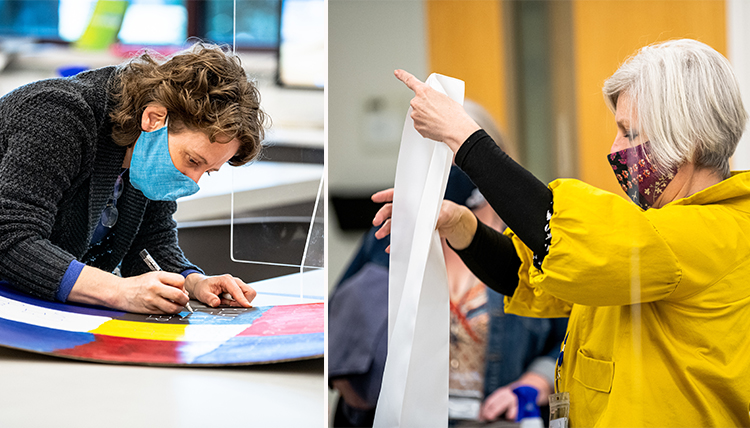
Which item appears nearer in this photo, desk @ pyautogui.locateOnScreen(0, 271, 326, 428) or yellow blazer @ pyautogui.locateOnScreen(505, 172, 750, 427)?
yellow blazer @ pyautogui.locateOnScreen(505, 172, 750, 427)

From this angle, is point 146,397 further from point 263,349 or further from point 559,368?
point 559,368

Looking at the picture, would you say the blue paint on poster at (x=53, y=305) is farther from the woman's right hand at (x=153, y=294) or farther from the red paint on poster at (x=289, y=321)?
the red paint on poster at (x=289, y=321)

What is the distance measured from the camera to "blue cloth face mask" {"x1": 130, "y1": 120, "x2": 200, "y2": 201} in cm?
103

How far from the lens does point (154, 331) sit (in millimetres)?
1014

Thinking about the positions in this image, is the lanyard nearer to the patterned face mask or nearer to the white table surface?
the patterned face mask

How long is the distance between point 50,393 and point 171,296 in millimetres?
255

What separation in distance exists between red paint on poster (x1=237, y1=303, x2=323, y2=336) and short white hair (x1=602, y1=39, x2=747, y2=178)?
0.64 meters

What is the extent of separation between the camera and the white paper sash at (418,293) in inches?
40.5

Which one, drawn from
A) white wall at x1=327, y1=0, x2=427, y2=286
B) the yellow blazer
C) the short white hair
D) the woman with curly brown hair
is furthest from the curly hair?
the short white hair

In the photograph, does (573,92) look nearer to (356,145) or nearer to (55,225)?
(356,145)

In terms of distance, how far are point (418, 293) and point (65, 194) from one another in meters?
0.65

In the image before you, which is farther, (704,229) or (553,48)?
(553,48)

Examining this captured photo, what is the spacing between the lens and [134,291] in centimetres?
102

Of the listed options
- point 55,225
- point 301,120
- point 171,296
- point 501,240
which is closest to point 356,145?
point 301,120
